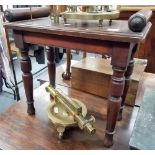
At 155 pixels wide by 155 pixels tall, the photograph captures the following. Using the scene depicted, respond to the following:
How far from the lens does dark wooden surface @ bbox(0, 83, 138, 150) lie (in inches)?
28.9

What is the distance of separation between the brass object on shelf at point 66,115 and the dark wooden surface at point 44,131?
0.05 m

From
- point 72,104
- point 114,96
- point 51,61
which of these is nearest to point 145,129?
point 114,96

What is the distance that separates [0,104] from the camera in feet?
4.88

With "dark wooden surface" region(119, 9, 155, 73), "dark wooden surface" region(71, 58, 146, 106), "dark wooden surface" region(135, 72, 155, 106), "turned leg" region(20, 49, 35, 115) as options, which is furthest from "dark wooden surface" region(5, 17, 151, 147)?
"dark wooden surface" region(119, 9, 155, 73)

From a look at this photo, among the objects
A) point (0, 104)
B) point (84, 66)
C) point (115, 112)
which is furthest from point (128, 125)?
point (0, 104)

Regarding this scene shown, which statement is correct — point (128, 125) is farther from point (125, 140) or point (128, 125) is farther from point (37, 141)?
point (37, 141)

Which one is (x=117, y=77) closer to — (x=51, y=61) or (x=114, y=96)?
(x=114, y=96)

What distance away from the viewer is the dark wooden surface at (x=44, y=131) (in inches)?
28.9

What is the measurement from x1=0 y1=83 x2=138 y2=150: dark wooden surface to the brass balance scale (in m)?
0.05

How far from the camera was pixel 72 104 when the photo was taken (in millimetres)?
758

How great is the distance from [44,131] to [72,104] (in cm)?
18

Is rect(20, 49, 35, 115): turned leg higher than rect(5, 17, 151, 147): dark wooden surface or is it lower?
lower

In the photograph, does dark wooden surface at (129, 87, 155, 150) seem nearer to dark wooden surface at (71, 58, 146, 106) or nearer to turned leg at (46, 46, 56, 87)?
dark wooden surface at (71, 58, 146, 106)
